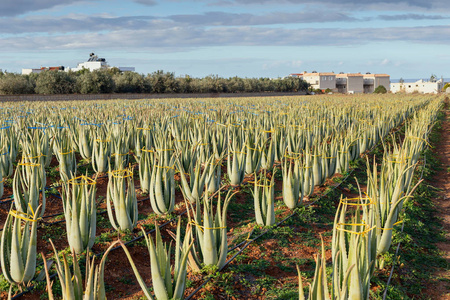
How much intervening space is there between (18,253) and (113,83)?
41.3m

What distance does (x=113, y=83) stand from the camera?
43375 millimetres

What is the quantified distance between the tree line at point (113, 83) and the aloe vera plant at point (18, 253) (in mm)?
38166

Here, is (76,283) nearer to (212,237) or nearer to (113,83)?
(212,237)

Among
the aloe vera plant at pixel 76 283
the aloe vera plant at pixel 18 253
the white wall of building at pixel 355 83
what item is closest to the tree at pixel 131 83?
the aloe vera plant at pixel 18 253

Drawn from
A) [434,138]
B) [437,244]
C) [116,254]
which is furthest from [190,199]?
[434,138]

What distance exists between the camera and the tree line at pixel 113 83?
39719 mm

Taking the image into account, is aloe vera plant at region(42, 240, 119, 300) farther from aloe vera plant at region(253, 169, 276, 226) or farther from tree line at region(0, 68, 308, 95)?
tree line at region(0, 68, 308, 95)

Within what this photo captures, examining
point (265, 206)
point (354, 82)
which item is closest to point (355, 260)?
point (265, 206)

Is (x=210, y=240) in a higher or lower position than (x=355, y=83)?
lower

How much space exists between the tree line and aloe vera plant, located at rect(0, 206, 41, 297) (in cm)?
3817

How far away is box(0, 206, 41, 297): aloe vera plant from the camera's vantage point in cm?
387

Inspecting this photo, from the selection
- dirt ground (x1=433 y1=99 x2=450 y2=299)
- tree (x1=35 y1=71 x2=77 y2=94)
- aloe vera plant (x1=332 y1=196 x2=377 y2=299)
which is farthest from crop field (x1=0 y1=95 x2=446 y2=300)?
tree (x1=35 y1=71 x2=77 y2=94)

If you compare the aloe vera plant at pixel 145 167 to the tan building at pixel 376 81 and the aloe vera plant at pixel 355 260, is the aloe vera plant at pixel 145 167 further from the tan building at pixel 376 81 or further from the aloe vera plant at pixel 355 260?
the tan building at pixel 376 81

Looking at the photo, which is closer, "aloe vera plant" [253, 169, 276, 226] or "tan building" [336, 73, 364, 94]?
"aloe vera plant" [253, 169, 276, 226]
